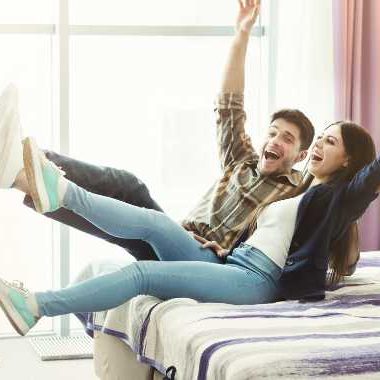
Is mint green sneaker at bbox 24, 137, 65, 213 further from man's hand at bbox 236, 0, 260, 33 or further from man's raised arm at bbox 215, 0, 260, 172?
man's hand at bbox 236, 0, 260, 33

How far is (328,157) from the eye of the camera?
119 inches

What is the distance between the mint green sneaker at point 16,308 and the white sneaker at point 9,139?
1.11ft

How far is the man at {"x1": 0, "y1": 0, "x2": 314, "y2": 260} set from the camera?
9.62 ft

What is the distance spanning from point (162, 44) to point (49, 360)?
65.7 inches


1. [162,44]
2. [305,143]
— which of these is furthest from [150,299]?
[162,44]

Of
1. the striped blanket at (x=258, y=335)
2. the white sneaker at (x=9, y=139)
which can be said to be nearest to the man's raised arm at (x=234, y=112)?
the striped blanket at (x=258, y=335)

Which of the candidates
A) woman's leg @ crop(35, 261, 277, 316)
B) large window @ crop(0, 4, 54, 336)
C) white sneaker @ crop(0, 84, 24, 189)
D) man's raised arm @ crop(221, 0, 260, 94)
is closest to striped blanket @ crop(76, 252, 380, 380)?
woman's leg @ crop(35, 261, 277, 316)

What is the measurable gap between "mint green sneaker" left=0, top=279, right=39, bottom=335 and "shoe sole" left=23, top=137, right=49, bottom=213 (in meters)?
0.26

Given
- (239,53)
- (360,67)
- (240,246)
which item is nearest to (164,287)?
(240,246)

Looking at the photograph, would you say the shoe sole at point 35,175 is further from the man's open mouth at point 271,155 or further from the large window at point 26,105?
the large window at point 26,105

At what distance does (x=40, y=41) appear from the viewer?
171 inches

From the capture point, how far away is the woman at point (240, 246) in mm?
2674

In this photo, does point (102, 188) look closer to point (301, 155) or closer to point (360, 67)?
point (301, 155)

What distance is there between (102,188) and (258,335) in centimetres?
91
